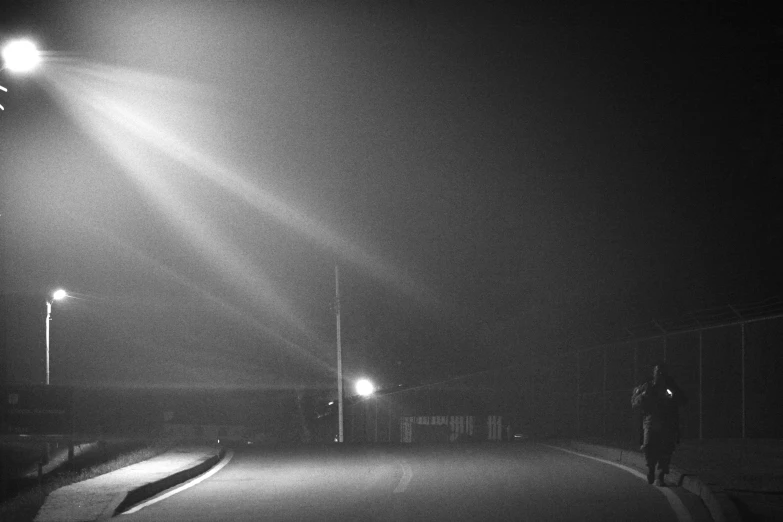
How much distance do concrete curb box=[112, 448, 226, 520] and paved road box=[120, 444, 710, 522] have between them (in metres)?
0.32

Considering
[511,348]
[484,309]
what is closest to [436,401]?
[511,348]

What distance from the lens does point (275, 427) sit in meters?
44.6

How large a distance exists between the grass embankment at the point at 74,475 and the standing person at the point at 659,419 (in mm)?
8234

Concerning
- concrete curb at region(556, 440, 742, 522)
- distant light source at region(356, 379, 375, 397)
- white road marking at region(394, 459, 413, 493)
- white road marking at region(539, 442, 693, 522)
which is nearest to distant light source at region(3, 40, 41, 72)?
white road marking at region(394, 459, 413, 493)

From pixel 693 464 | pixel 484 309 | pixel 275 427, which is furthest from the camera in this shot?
pixel 484 309

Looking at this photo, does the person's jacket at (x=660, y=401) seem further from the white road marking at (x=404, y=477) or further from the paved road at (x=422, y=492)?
the white road marking at (x=404, y=477)

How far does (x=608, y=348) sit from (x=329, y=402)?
19.3m

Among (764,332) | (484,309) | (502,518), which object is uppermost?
(484,309)

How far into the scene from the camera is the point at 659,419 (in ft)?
43.8

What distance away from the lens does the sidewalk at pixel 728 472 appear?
10.1 meters

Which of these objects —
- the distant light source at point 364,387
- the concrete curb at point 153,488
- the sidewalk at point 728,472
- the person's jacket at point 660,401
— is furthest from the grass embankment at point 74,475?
the distant light source at point 364,387

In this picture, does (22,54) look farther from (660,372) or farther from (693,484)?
(693,484)

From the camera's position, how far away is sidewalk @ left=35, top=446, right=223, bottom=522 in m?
10.7

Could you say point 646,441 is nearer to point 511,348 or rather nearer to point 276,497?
point 276,497
